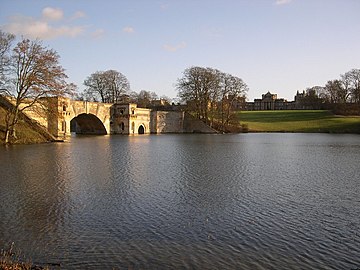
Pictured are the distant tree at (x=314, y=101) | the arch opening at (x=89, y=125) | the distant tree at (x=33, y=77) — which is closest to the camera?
the distant tree at (x=33, y=77)

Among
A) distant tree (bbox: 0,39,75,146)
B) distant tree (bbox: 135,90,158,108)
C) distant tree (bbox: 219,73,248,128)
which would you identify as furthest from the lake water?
distant tree (bbox: 135,90,158,108)

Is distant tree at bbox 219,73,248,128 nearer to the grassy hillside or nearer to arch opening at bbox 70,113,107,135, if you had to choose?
arch opening at bbox 70,113,107,135

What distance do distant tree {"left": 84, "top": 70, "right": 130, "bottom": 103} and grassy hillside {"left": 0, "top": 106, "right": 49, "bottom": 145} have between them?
3912 cm

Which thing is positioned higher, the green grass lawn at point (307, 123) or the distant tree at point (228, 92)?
the distant tree at point (228, 92)

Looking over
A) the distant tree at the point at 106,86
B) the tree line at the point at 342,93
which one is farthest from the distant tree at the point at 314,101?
the distant tree at the point at 106,86

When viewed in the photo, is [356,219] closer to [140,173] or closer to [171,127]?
[140,173]

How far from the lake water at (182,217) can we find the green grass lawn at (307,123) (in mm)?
60207

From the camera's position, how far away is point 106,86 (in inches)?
3236

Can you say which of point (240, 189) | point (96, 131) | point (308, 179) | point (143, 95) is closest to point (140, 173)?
point (240, 189)

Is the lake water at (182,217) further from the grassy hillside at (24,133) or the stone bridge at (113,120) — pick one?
the stone bridge at (113,120)

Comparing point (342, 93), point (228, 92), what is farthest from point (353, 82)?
point (228, 92)

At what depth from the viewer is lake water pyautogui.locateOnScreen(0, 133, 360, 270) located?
8.20m

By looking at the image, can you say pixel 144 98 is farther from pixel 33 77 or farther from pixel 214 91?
pixel 33 77

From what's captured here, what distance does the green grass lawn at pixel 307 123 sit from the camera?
76.6 metres
